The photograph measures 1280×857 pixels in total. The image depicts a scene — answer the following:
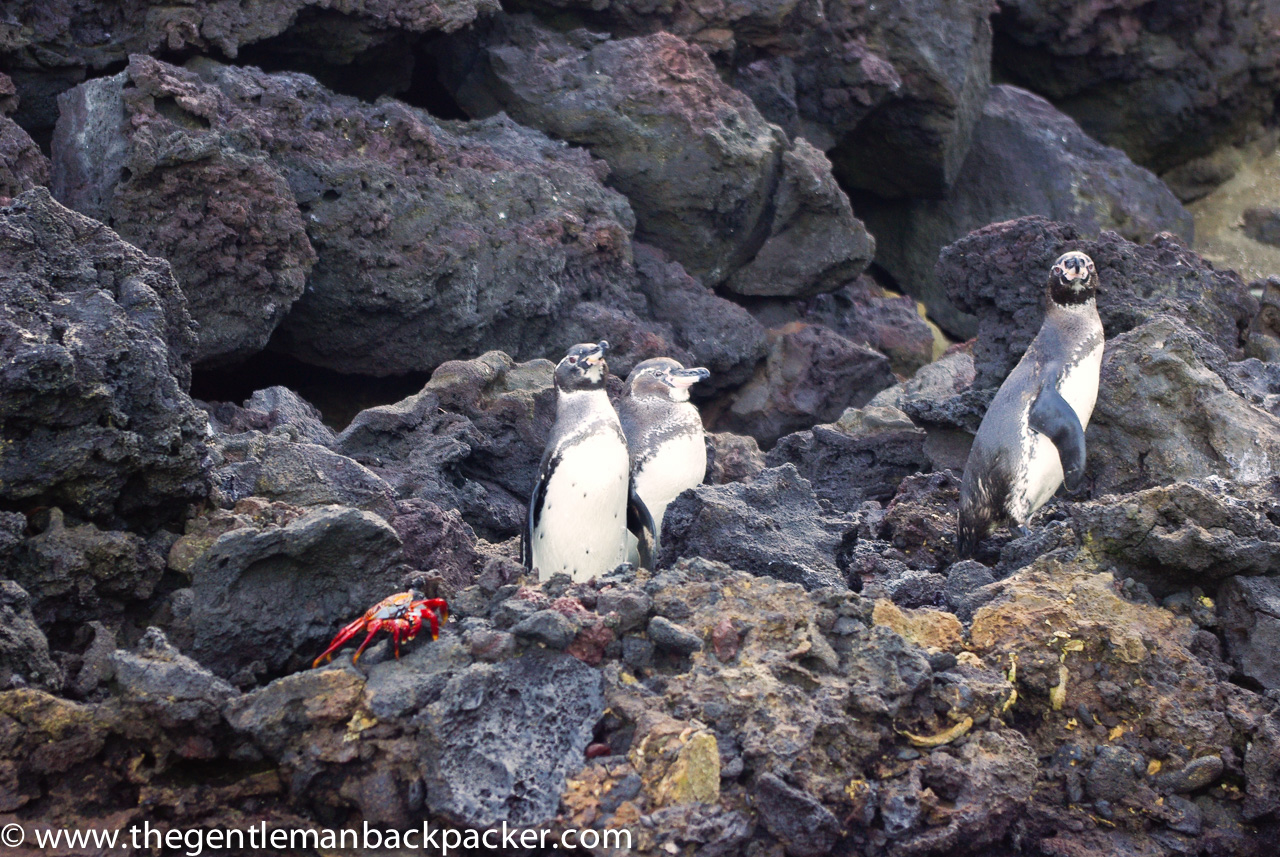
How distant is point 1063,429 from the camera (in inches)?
219

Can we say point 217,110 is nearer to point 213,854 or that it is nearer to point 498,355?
point 498,355

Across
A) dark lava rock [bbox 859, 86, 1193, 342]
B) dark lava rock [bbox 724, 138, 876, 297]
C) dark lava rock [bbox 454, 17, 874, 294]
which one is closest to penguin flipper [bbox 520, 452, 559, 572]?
dark lava rock [bbox 454, 17, 874, 294]

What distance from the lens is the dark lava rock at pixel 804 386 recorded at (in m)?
8.98

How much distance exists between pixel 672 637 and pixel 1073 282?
3.53 meters

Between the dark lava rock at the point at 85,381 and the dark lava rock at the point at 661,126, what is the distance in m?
4.80

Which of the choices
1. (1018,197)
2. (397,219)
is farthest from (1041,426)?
(1018,197)

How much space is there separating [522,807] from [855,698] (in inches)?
38.3

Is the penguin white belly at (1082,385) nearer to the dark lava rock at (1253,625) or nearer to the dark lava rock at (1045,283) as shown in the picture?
the dark lava rock at (1045,283)

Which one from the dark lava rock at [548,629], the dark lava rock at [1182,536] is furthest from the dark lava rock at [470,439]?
the dark lava rock at [1182,536]

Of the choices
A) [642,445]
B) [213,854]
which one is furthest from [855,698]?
[642,445]

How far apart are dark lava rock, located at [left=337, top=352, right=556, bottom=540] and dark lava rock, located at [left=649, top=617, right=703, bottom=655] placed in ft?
8.09

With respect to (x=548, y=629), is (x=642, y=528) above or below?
below

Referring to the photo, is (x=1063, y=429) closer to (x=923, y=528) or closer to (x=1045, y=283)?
(x=923, y=528)

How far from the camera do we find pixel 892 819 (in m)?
3.13
